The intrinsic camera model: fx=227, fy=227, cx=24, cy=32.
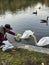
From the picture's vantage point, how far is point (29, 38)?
11.8m

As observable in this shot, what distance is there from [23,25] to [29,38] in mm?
6032

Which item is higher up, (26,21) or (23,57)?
(23,57)

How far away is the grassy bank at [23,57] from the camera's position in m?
6.50

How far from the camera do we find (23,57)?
691cm

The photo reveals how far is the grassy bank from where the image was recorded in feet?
21.3

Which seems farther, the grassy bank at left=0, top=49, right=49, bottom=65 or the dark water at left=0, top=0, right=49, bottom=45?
the dark water at left=0, top=0, right=49, bottom=45

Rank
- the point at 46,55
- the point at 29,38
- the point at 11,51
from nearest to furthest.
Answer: the point at 46,55 < the point at 11,51 < the point at 29,38

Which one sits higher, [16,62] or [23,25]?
[16,62]

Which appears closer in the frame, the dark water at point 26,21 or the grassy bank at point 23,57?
the grassy bank at point 23,57

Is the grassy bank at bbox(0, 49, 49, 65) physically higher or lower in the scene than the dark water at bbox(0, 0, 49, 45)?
higher

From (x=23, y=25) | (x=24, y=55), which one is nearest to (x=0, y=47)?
(x=24, y=55)

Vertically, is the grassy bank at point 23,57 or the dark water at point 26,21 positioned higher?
the grassy bank at point 23,57

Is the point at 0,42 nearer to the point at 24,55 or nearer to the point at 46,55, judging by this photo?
the point at 24,55

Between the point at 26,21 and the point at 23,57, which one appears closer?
the point at 23,57
